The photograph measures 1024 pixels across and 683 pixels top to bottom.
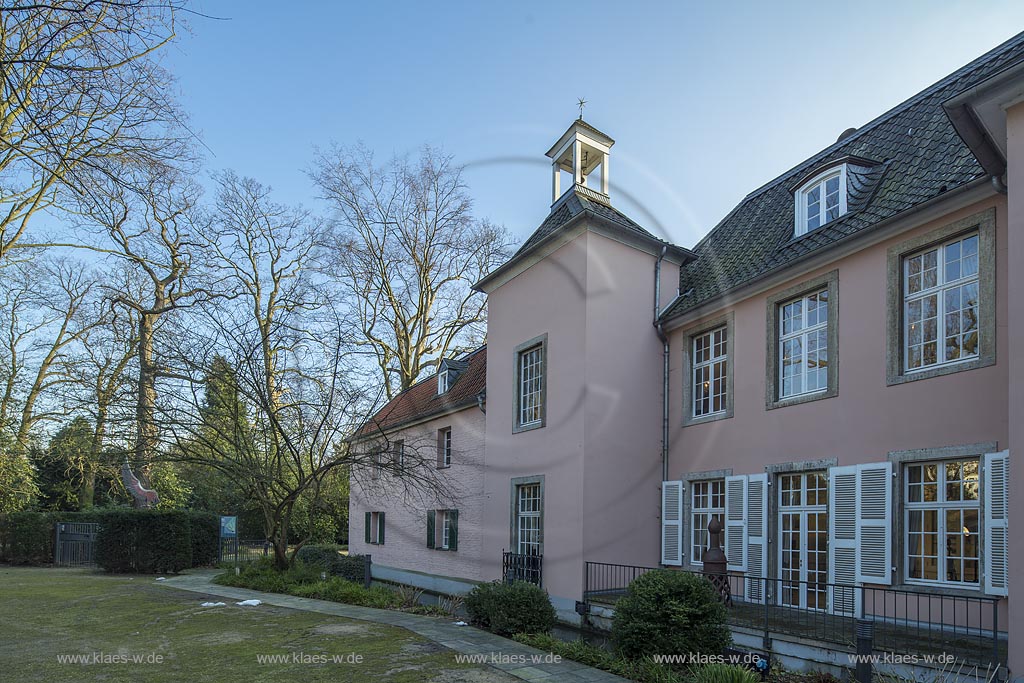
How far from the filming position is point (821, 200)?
39.4ft

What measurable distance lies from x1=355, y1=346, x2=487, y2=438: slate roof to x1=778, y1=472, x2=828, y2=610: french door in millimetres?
8546

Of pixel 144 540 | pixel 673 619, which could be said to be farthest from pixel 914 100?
pixel 144 540

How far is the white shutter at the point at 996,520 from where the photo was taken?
25.7 ft

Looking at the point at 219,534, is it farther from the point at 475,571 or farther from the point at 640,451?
the point at 640,451

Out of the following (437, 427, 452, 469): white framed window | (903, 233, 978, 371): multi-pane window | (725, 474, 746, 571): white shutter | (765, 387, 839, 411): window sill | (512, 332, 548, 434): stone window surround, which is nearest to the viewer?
(903, 233, 978, 371): multi-pane window

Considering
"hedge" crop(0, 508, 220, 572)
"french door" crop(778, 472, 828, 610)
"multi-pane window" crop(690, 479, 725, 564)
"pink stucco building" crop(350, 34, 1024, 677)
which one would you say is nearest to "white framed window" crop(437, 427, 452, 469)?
"pink stucco building" crop(350, 34, 1024, 677)

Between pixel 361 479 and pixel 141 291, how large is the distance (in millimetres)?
7520

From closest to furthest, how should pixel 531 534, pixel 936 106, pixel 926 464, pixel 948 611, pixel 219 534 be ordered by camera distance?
1. pixel 948 611
2. pixel 926 464
3. pixel 936 106
4. pixel 531 534
5. pixel 219 534

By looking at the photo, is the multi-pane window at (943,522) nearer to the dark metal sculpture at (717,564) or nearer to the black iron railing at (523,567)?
the dark metal sculpture at (717,564)

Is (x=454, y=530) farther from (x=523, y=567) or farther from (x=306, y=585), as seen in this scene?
(x=523, y=567)

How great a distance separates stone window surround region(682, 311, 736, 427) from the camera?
12.5 meters

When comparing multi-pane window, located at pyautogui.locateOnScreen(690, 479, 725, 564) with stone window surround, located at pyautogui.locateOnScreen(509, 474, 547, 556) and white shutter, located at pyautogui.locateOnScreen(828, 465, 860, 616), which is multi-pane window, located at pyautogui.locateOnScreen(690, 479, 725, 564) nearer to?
white shutter, located at pyautogui.locateOnScreen(828, 465, 860, 616)

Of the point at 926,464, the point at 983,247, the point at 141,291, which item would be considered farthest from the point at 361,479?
the point at 983,247

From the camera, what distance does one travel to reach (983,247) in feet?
28.3
